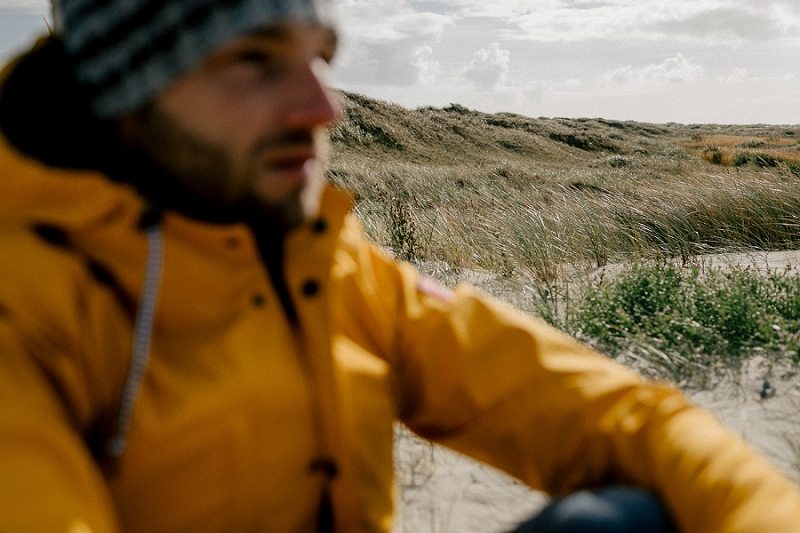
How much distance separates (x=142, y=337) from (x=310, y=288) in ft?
1.02

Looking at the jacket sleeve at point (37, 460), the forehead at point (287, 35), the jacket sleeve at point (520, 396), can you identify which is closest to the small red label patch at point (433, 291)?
the jacket sleeve at point (520, 396)

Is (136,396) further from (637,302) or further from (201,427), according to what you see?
(637,302)

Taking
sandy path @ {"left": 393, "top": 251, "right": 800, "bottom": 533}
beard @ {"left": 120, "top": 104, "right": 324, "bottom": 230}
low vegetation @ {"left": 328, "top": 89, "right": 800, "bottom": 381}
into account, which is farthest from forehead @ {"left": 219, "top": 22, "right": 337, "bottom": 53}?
low vegetation @ {"left": 328, "top": 89, "right": 800, "bottom": 381}

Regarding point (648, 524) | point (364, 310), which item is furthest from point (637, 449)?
point (364, 310)

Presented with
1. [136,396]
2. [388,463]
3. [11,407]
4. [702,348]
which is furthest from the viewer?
[702,348]

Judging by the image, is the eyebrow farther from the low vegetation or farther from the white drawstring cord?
the low vegetation

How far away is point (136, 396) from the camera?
97 cm

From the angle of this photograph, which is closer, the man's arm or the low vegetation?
the man's arm

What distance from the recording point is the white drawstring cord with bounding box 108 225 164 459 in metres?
0.95

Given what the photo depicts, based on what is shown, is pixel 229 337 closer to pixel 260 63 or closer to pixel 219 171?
pixel 219 171

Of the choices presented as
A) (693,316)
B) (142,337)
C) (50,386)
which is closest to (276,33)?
(142,337)

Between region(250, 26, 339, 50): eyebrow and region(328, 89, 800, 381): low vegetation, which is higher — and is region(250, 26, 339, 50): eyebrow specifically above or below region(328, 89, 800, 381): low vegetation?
above

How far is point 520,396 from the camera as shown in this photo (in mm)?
1310

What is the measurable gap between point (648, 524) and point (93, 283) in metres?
1.02
